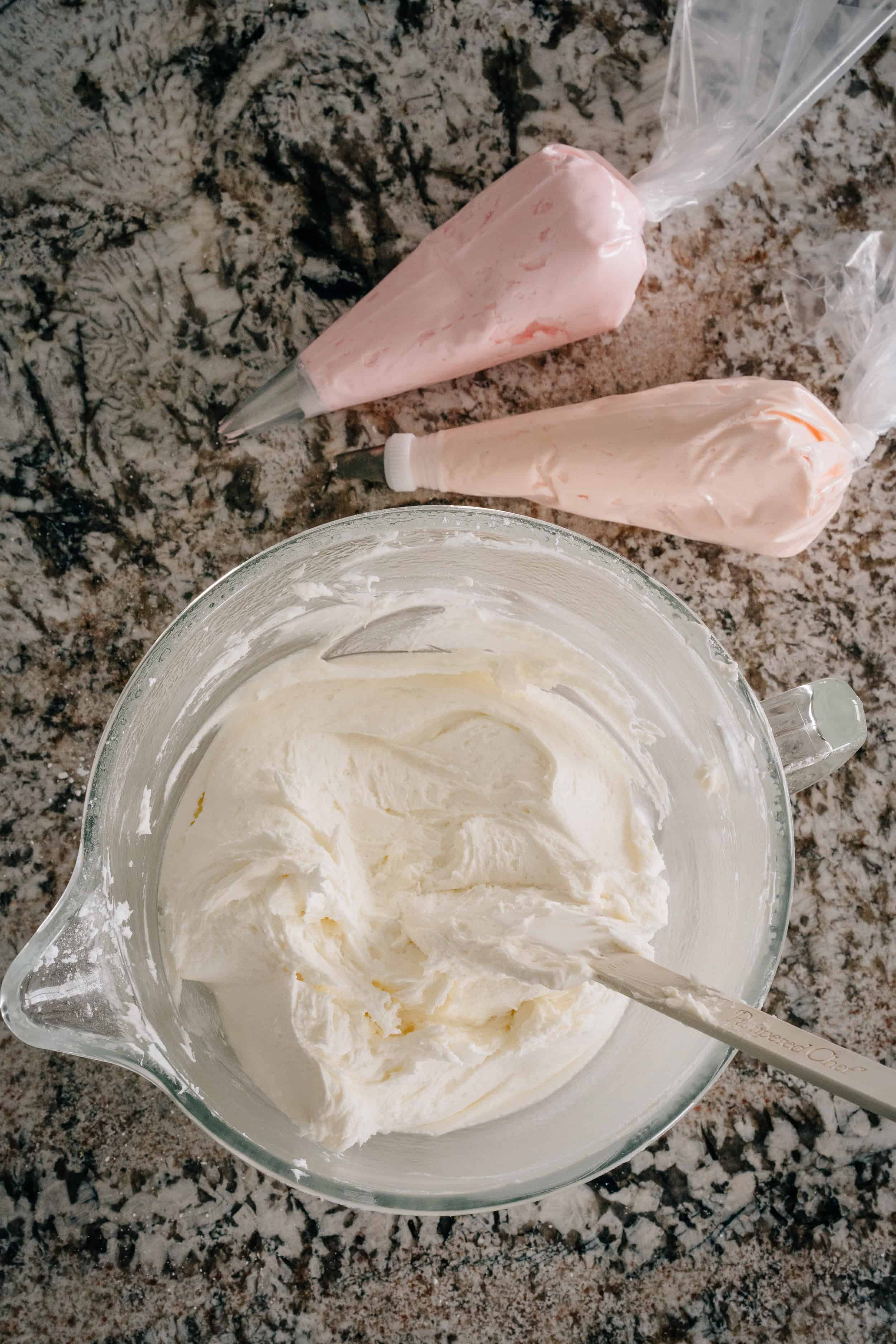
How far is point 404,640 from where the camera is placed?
1113mm

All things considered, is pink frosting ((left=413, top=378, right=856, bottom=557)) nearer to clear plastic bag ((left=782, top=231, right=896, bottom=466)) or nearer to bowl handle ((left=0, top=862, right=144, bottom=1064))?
clear plastic bag ((left=782, top=231, right=896, bottom=466))

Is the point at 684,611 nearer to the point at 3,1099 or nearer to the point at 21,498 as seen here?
the point at 21,498

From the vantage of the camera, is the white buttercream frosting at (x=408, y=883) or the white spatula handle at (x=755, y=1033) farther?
the white buttercream frosting at (x=408, y=883)

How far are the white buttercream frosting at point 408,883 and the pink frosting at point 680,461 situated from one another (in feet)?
0.63

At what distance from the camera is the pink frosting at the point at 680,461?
1.00 m

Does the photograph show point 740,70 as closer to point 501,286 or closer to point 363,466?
point 501,286

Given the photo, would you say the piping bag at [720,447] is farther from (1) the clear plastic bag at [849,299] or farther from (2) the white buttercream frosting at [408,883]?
(2) the white buttercream frosting at [408,883]

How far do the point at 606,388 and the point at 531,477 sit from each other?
17 centimetres

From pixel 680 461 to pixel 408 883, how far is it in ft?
1.79

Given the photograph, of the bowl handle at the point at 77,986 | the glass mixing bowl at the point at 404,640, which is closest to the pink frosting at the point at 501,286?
the glass mixing bowl at the point at 404,640

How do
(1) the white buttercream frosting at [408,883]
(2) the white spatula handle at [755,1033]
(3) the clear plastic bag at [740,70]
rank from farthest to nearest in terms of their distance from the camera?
(3) the clear plastic bag at [740,70], (1) the white buttercream frosting at [408,883], (2) the white spatula handle at [755,1033]

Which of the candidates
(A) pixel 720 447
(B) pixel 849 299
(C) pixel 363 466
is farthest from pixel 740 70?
(C) pixel 363 466

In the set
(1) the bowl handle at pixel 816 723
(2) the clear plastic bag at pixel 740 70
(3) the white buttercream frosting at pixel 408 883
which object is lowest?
(1) the bowl handle at pixel 816 723

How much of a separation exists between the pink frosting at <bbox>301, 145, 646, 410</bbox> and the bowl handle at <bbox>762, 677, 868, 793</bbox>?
0.48m
